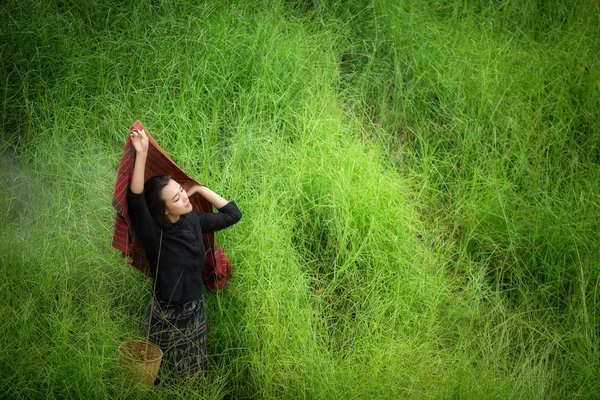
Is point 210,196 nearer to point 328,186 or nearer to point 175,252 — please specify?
point 175,252

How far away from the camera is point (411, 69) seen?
15.5 feet

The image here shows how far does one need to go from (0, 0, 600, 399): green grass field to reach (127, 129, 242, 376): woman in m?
0.20

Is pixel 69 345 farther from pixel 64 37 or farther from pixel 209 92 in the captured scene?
pixel 64 37

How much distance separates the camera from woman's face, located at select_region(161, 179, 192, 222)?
2.91 metres

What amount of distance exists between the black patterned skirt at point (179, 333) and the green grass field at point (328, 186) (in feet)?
0.39

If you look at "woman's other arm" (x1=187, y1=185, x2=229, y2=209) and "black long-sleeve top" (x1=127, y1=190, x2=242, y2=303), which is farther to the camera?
"woman's other arm" (x1=187, y1=185, x2=229, y2=209)

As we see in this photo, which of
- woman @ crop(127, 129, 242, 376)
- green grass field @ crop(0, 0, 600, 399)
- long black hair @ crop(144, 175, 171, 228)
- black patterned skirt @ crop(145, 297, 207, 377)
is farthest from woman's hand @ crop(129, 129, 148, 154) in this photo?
green grass field @ crop(0, 0, 600, 399)

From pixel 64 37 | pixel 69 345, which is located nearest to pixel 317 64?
pixel 64 37

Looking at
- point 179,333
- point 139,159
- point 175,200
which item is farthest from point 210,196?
point 179,333

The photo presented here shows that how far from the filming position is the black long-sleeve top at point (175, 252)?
2.91 metres

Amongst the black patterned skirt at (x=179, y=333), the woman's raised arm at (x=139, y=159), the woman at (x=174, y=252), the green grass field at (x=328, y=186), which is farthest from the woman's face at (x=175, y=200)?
the green grass field at (x=328, y=186)

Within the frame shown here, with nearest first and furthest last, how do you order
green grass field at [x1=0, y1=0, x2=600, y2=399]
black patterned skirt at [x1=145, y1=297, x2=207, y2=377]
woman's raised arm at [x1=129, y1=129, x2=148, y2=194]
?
woman's raised arm at [x1=129, y1=129, x2=148, y2=194]
black patterned skirt at [x1=145, y1=297, x2=207, y2=377]
green grass field at [x1=0, y1=0, x2=600, y2=399]

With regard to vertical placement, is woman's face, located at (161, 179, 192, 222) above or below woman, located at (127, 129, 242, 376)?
above

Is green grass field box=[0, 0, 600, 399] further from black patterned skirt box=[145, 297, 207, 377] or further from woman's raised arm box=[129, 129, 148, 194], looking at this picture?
woman's raised arm box=[129, 129, 148, 194]
